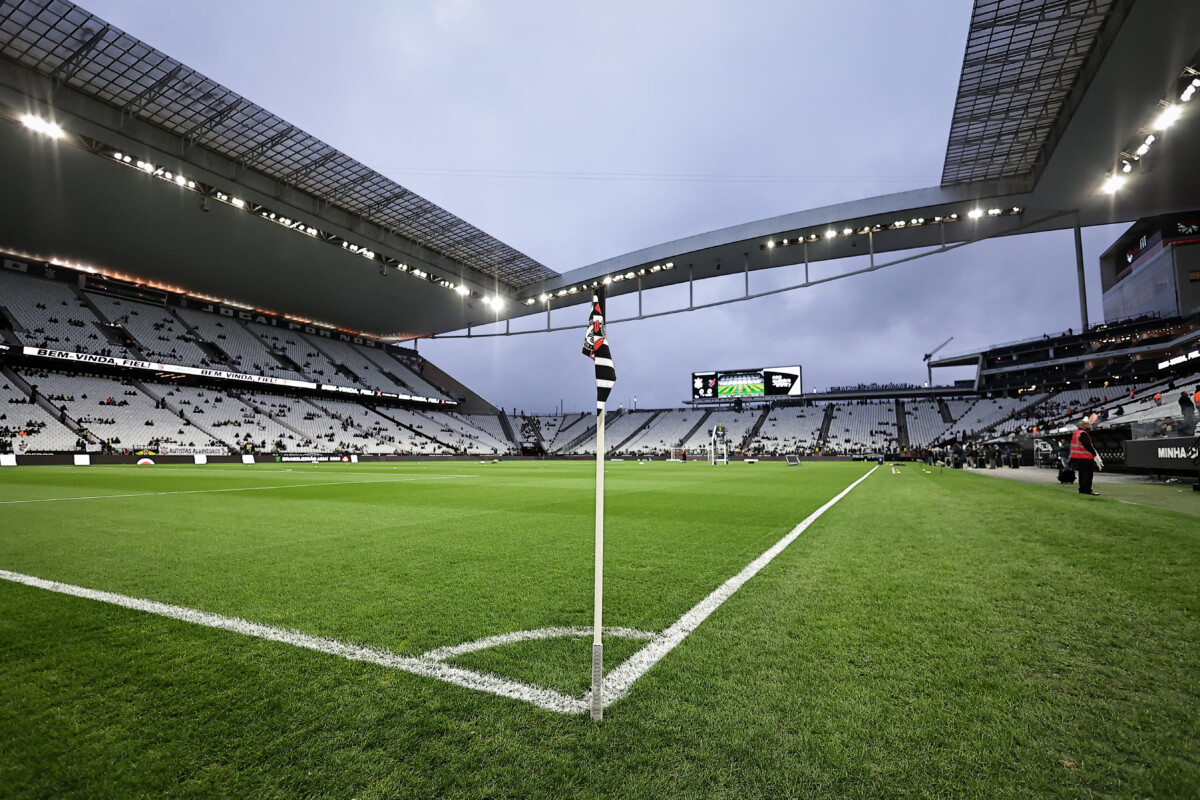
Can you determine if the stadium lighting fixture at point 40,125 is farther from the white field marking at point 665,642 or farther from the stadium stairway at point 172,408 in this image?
the stadium stairway at point 172,408

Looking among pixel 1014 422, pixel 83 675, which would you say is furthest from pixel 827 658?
pixel 1014 422

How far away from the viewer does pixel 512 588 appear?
381 cm

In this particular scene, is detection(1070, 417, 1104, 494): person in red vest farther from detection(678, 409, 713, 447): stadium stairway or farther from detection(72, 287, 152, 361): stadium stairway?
detection(72, 287, 152, 361): stadium stairway

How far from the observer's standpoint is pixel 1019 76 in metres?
13.8

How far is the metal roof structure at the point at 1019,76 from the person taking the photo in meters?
11.9

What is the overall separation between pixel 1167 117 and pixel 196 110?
29897 millimetres

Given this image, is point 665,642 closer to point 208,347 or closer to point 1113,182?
point 1113,182

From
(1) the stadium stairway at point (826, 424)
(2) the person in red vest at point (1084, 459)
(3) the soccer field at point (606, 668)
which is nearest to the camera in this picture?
(3) the soccer field at point (606, 668)

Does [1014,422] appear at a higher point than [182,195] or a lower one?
lower

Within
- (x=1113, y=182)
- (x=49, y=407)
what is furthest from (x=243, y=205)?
(x=1113, y=182)

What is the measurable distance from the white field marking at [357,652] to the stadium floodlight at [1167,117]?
21.0m

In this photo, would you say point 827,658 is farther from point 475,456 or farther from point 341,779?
point 475,456

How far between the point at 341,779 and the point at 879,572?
410 centimetres

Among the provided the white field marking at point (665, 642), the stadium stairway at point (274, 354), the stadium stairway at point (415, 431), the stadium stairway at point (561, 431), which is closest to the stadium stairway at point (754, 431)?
the stadium stairway at point (561, 431)
